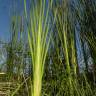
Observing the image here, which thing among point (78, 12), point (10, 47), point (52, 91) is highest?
point (78, 12)

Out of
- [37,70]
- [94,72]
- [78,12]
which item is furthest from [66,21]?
[37,70]

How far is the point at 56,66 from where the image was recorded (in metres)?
1.05

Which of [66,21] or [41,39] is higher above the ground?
[66,21]

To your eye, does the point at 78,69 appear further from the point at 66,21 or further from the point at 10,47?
the point at 10,47

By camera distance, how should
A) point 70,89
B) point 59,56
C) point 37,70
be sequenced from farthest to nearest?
point 59,56, point 70,89, point 37,70

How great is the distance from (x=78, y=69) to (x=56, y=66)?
0.11 meters

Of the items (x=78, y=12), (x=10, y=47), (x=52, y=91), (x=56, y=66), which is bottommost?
(x=52, y=91)

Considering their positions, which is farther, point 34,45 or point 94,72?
point 94,72

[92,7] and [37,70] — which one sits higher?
[92,7]

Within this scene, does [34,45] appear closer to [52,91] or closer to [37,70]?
[37,70]

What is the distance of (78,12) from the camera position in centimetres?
113

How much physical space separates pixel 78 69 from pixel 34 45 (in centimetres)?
42

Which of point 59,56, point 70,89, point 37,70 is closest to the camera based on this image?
point 37,70

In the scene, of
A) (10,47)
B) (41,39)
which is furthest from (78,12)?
(41,39)
